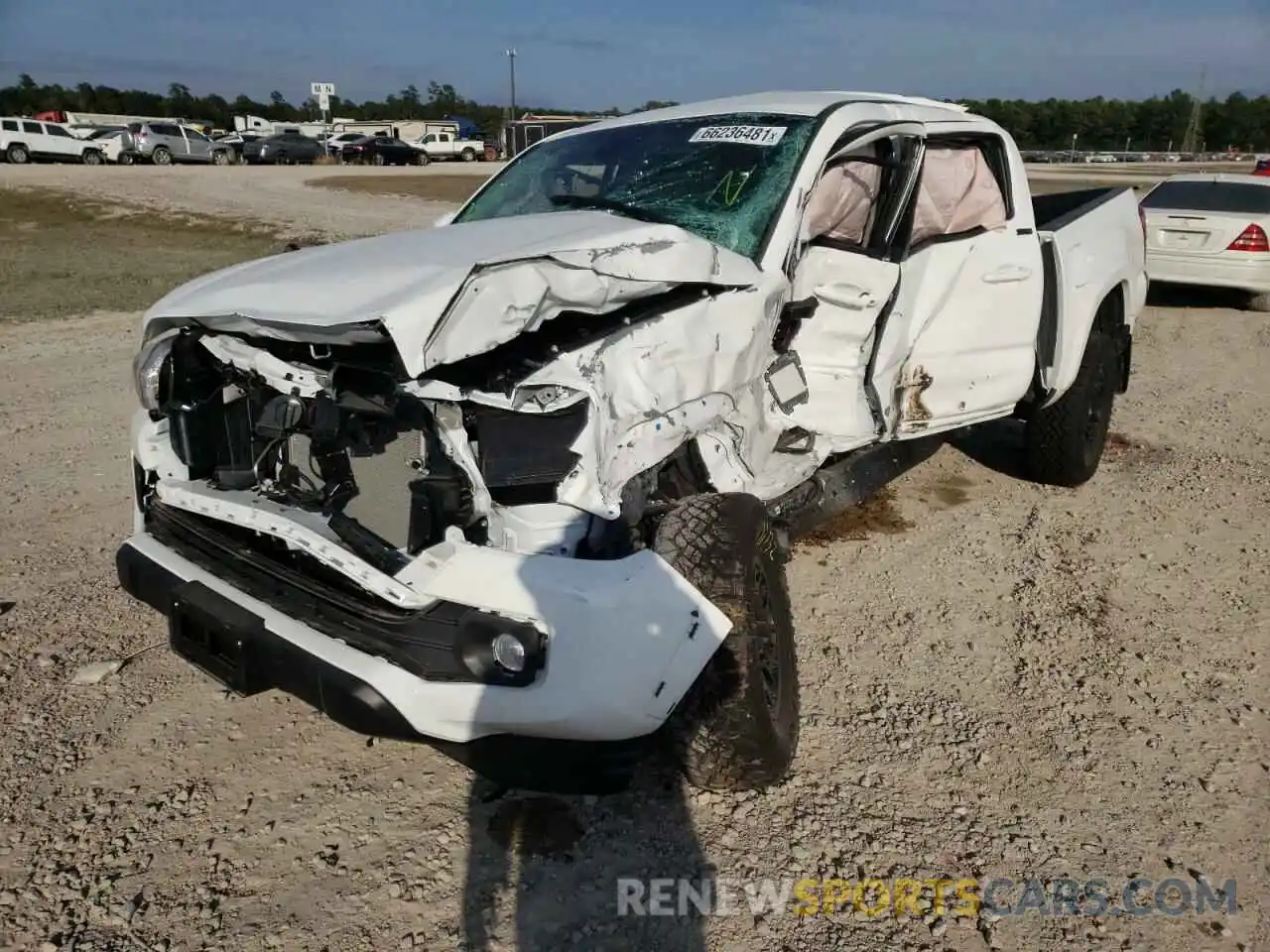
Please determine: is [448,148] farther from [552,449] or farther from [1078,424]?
[552,449]

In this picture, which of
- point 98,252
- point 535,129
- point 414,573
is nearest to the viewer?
point 414,573

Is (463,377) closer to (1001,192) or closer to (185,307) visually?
(185,307)

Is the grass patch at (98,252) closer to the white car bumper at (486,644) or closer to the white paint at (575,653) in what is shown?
the white car bumper at (486,644)

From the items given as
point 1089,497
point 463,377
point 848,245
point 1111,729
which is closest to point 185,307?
point 463,377

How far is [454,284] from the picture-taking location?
254 cm

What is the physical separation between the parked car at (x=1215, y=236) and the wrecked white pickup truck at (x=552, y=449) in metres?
8.16

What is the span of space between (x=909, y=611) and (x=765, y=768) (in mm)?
1588

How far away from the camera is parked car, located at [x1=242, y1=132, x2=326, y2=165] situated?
41.3 metres

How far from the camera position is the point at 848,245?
3930 millimetres

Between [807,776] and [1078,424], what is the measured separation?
310cm

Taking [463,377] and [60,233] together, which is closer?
[463,377]

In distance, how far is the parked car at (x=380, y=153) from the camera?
142ft

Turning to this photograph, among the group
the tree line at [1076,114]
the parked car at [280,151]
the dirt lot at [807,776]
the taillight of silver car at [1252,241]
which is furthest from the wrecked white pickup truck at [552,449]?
the tree line at [1076,114]

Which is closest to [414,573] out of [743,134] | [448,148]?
[743,134]
